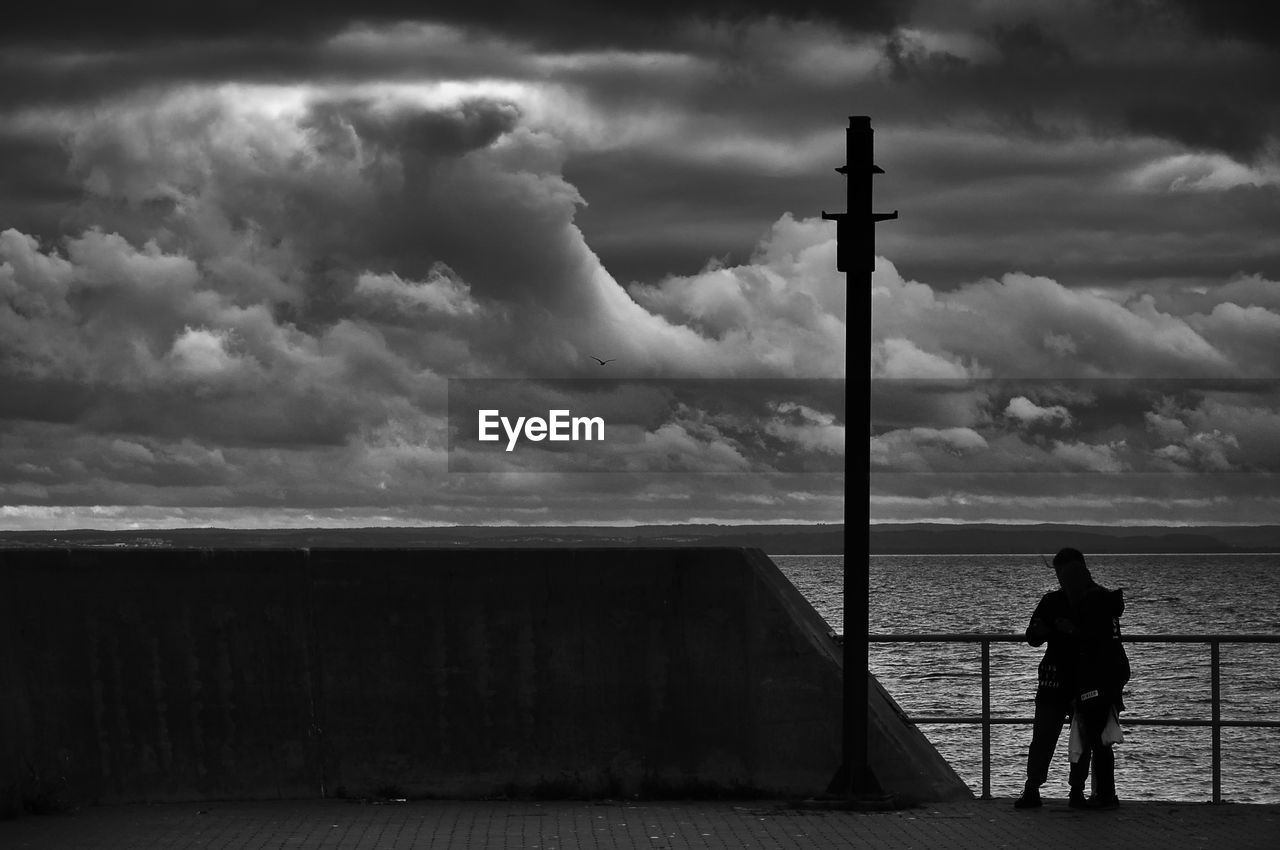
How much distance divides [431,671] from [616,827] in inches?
60.1

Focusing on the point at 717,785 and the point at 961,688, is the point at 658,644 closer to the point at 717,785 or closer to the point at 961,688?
the point at 717,785

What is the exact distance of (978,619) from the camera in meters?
97.3

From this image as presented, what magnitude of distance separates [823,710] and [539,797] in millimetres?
1680

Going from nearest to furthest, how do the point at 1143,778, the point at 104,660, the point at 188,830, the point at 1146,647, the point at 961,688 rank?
the point at 188,830
the point at 104,660
the point at 1143,778
the point at 961,688
the point at 1146,647

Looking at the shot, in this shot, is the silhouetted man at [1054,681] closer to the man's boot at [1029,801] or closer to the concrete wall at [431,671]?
the man's boot at [1029,801]

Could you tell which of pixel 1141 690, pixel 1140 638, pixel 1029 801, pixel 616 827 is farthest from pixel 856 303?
pixel 1141 690

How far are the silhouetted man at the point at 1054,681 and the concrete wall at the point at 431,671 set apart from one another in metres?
0.75

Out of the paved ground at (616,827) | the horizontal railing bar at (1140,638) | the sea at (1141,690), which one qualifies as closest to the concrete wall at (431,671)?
the paved ground at (616,827)

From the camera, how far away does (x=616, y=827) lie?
358 inches

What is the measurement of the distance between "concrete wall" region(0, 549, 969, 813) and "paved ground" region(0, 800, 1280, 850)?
222 millimetres

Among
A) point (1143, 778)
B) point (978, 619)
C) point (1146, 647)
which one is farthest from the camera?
point (978, 619)

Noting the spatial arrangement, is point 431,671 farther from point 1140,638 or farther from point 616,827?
point 1140,638

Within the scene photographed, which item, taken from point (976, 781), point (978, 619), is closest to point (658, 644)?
point (976, 781)

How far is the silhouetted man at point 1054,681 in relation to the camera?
10.2m
